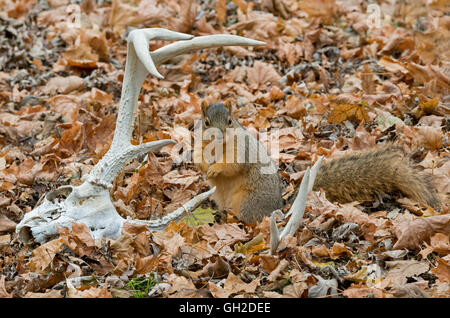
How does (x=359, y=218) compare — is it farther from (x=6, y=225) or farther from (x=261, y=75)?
(x=261, y=75)

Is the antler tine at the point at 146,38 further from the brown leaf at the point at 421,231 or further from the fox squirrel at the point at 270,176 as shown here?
the brown leaf at the point at 421,231

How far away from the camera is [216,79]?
20.5 feet

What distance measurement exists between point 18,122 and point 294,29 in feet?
10.8

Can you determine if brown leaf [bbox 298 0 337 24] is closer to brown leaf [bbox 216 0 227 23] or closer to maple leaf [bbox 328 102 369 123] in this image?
brown leaf [bbox 216 0 227 23]

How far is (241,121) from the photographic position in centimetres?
532

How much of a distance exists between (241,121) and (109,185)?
2.27m

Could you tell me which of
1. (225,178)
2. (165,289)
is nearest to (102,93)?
(225,178)

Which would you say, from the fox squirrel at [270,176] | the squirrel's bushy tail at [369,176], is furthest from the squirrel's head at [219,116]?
the squirrel's bushy tail at [369,176]

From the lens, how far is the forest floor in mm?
2938

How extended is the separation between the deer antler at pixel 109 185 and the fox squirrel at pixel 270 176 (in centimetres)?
80

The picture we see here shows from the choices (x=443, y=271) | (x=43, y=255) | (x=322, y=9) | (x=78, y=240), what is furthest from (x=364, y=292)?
(x=322, y=9)

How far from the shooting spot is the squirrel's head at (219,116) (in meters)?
4.16

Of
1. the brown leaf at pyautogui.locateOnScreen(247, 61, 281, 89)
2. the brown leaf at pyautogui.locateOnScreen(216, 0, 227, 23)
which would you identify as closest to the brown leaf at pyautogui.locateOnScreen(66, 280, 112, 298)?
the brown leaf at pyautogui.locateOnScreen(247, 61, 281, 89)

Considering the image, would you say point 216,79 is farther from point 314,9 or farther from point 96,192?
point 96,192
